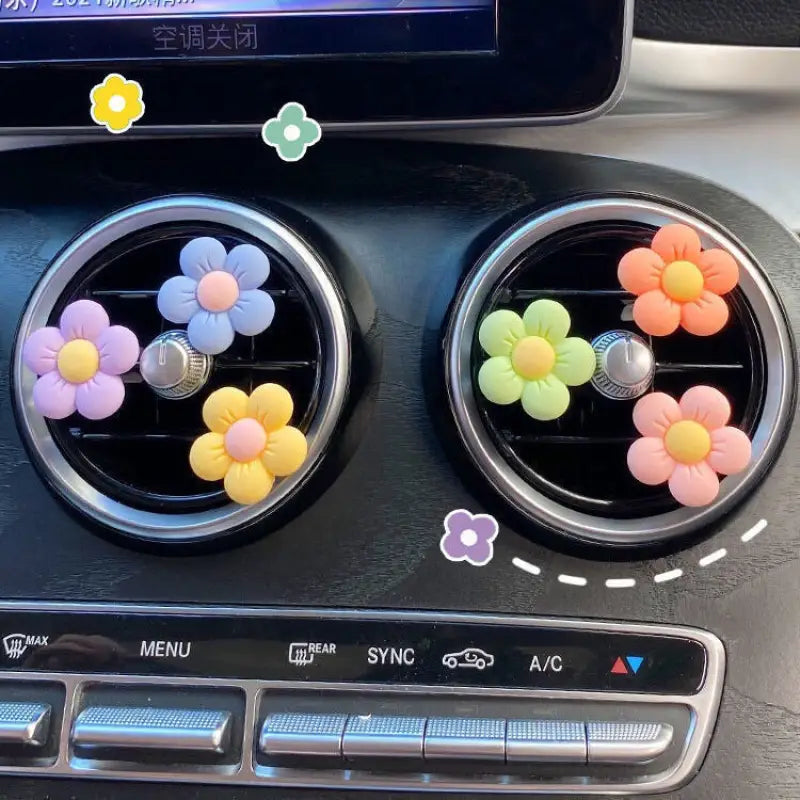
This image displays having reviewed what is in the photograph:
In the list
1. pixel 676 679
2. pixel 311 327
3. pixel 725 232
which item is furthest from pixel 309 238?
pixel 676 679

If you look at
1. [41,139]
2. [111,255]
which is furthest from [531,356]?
[41,139]

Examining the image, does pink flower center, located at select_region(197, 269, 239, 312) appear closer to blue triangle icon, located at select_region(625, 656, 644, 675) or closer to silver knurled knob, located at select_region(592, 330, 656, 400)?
silver knurled knob, located at select_region(592, 330, 656, 400)

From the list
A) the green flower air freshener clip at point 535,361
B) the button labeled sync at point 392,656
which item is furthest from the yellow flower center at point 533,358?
the button labeled sync at point 392,656

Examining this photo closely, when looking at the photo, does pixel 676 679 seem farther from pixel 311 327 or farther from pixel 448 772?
pixel 311 327

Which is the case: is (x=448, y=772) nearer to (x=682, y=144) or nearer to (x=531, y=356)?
(x=531, y=356)

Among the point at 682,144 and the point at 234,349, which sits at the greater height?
the point at 682,144

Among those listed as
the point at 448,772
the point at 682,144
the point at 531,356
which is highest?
the point at 682,144

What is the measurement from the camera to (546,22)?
0.57m

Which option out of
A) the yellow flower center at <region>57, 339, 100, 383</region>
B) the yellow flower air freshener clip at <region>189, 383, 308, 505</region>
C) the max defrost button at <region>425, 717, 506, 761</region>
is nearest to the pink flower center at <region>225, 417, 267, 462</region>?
the yellow flower air freshener clip at <region>189, 383, 308, 505</region>

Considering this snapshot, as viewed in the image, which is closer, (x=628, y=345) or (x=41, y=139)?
(x=628, y=345)

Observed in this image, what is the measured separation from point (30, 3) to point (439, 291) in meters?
0.36

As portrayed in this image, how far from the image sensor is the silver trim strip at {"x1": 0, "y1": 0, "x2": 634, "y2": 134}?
1.91ft

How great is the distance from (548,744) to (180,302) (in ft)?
1.24

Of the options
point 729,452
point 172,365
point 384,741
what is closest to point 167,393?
point 172,365
